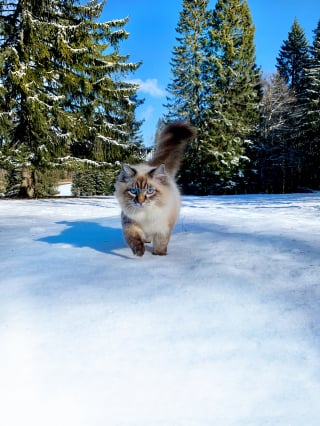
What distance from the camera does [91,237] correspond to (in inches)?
157

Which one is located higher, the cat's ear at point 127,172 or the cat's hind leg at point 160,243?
the cat's ear at point 127,172

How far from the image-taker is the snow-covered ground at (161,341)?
1140mm

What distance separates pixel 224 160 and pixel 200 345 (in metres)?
18.8

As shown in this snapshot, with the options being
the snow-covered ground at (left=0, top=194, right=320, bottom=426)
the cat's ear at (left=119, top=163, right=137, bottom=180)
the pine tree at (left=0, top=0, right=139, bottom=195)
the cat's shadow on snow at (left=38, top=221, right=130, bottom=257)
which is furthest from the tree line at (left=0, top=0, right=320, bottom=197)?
the snow-covered ground at (left=0, top=194, right=320, bottom=426)

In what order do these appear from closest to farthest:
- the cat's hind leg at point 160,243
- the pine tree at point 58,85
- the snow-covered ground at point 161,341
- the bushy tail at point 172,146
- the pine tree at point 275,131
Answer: the snow-covered ground at point 161,341, the cat's hind leg at point 160,243, the bushy tail at point 172,146, the pine tree at point 58,85, the pine tree at point 275,131

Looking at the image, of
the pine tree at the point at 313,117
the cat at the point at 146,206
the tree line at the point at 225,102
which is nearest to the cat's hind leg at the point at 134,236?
the cat at the point at 146,206

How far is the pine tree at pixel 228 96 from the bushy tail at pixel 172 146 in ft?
50.4

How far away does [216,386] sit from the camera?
123cm

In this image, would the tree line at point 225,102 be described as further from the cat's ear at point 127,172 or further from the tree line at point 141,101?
the cat's ear at point 127,172

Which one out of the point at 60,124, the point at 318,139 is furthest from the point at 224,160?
the point at 60,124

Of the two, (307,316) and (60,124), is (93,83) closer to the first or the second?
(60,124)

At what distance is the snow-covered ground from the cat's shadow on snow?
2.08ft

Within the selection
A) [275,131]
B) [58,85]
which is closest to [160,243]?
[58,85]

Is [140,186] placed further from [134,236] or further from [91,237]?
[91,237]
